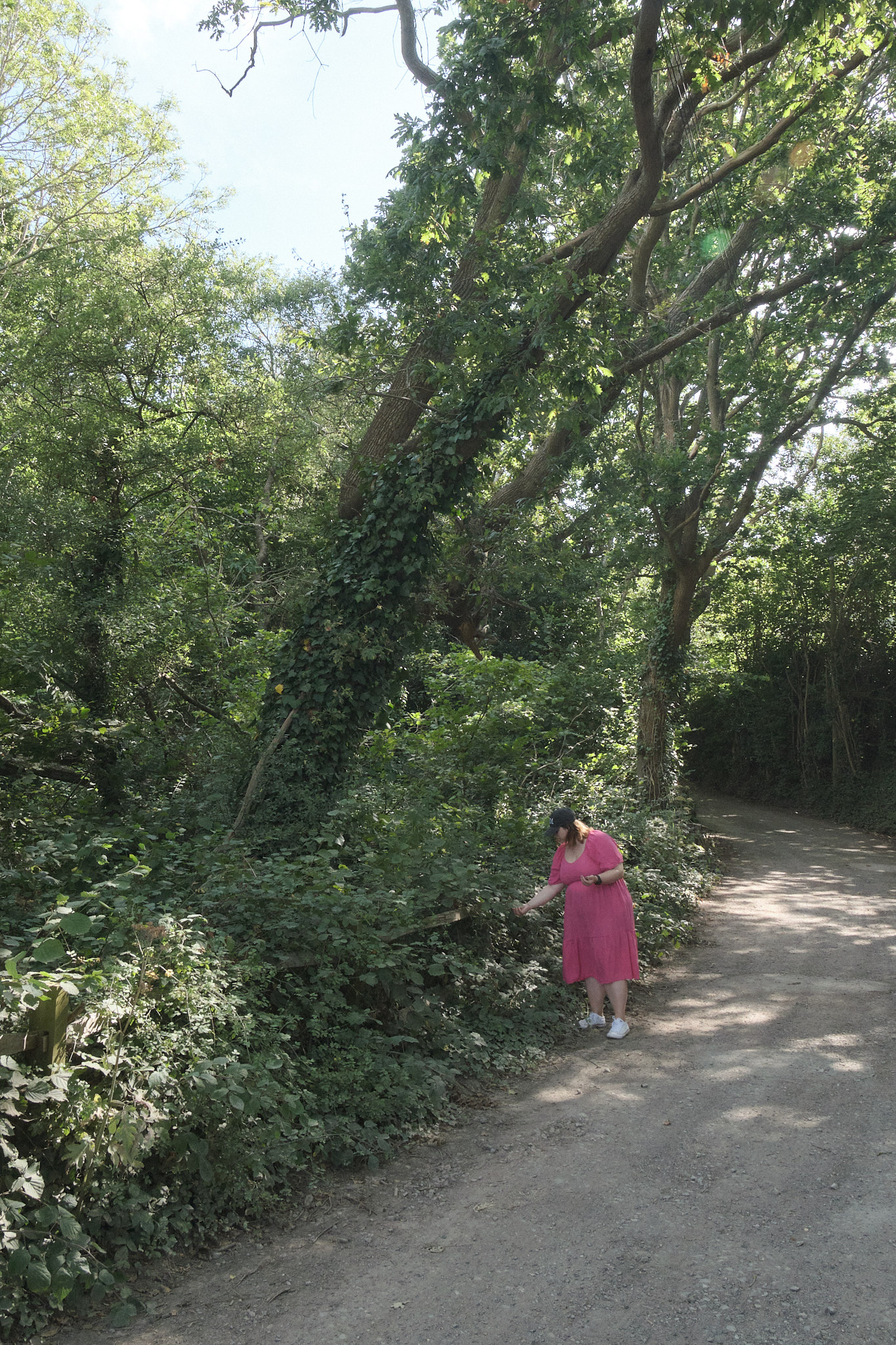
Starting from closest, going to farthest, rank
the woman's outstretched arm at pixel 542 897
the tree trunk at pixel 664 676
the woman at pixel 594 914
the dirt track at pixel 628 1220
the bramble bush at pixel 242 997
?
the dirt track at pixel 628 1220 → the bramble bush at pixel 242 997 → the woman's outstretched arm at pixel 542 897 → the woman at pixel 594 914 → the tree trunk at pixel 664 676

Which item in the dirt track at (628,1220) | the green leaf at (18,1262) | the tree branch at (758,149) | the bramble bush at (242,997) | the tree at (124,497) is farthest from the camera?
the tree branch at (758,149)

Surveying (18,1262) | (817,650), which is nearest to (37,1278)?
(18,1262)

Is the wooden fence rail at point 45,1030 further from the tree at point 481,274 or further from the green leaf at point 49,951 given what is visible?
the tree at point 481,274

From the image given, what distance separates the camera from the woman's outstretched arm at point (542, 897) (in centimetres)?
664

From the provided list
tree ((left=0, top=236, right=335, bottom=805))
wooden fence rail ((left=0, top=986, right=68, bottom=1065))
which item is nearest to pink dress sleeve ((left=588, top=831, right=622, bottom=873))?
wooden fence rail ((left=0, top=986, right=68, bottom=1065))

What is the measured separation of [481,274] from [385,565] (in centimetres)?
331

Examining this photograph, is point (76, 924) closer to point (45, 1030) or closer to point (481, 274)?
point (45, 1030)

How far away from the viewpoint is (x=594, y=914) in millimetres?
6832

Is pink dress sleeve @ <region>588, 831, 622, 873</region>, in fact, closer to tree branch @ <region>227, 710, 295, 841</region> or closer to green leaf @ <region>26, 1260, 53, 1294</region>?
tree branch @ <region>227, 710, 295, 841</region>

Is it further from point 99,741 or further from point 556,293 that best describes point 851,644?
point 99,741

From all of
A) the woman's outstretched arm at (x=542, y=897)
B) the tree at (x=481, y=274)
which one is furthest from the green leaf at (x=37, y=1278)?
the tree at (x=481, y=274)

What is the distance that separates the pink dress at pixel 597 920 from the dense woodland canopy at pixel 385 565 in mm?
472

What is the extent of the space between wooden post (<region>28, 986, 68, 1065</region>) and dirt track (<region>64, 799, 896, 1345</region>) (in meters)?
0.91

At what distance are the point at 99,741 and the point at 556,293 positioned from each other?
6.46 metres
